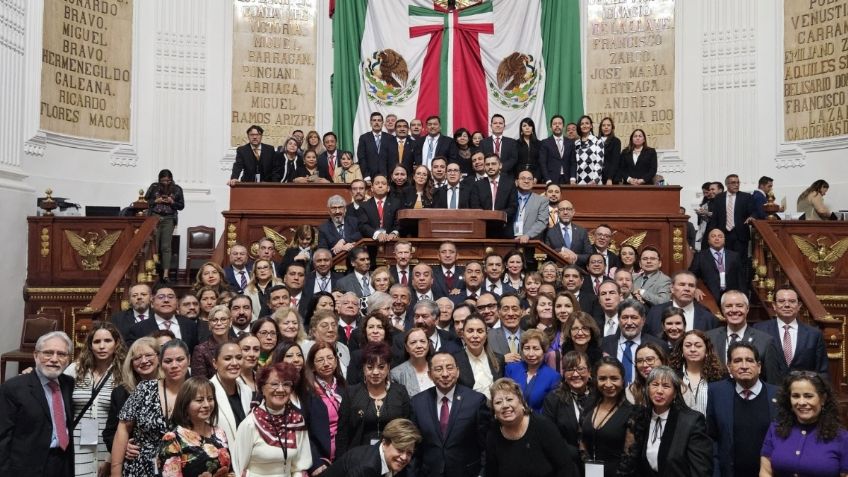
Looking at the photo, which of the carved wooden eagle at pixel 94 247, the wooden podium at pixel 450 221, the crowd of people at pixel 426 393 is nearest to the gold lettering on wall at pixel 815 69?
the wooden podium at pixel 450 221

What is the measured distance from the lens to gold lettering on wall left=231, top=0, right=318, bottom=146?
1587 centimetres

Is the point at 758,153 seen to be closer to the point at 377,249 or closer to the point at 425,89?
the point at 425,89

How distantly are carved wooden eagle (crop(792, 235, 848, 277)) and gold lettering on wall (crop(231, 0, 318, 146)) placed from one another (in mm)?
7729

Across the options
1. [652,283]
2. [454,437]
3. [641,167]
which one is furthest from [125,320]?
[641,167]

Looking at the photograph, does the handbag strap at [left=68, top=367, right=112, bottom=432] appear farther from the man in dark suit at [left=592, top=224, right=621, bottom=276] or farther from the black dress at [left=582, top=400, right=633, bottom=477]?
the man in dark suit at [left=592, top=224, right=621, bottom=276]

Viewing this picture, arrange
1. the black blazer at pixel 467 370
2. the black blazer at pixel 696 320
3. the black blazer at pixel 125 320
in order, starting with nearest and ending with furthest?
the black blazer at pixel 467 370
the black blazer at pixel 696 320
the black blazer at pixel 125 320

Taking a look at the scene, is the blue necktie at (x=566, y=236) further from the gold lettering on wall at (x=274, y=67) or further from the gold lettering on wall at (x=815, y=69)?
the gold lettering on wall at (x=274, y=67)

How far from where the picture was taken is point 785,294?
24.7 feet

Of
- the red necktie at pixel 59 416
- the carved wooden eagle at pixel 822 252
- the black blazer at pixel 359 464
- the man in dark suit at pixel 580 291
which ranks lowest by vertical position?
the black blazer at pixel 359 464

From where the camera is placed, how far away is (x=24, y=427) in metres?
5.90

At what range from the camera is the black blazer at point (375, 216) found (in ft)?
35.3

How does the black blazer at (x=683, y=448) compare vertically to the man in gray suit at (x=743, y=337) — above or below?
below

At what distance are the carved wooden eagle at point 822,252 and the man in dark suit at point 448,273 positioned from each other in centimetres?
393

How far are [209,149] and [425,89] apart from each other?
333 cm
